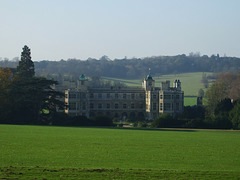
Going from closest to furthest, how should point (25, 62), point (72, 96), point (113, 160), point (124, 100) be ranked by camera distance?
1. point (113, 160)
2. point (25, 62)
3. point (72, 96)
4. point (124, 100)

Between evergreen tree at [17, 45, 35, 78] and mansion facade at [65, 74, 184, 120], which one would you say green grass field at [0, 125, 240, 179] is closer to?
evergreen tree at [17, 45, 35, 78]

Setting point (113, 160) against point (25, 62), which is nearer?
point (113, 160)

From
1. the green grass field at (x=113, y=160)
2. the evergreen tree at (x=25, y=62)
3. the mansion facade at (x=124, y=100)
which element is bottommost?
the green grass field at (x=113, y=160)

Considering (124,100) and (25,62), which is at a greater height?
(25,62)

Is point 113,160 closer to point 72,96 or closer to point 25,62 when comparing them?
point 25,62

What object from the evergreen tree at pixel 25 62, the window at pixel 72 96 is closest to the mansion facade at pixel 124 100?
the window at pixel 72 96

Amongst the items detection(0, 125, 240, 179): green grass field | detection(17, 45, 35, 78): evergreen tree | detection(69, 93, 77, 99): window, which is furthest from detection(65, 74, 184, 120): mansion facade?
detection(0, 125, 240, 179): green grass field

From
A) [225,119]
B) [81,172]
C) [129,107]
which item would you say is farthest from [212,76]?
[81,172]

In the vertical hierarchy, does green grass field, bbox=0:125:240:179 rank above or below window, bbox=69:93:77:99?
below

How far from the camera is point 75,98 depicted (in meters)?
80.9

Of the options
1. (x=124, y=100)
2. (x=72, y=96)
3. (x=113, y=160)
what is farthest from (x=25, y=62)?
(x=113, y=160)

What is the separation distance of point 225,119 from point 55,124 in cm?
2357

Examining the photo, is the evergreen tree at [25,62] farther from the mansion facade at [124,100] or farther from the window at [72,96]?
the mansion facade at [124,100]

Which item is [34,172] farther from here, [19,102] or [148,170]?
[19,102]
